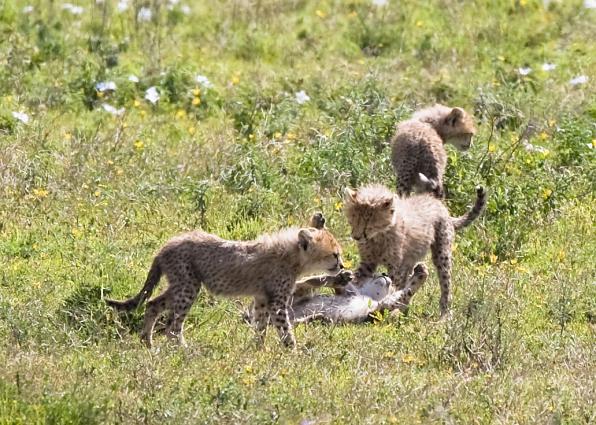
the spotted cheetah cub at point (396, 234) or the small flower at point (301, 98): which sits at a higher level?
the spotted cheetah cub at point (396, 234)

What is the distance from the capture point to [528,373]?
9.95 m

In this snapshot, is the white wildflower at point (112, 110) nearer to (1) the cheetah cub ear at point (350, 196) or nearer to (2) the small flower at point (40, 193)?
(2) the small flower at point (40, 193)

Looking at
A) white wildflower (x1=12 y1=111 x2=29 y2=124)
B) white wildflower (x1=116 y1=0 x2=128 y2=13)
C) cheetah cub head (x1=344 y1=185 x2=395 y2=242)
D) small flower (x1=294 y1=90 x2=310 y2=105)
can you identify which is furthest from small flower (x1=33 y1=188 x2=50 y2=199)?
white wildflower (x1=116 y1=0 x2=128 y2=13)

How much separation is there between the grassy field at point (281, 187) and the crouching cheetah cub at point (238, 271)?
0.23 meters

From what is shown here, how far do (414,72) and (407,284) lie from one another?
16.8 ft

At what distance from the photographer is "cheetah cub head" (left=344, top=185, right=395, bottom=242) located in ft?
38.8

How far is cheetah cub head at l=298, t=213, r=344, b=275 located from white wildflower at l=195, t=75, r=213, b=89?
458 cm

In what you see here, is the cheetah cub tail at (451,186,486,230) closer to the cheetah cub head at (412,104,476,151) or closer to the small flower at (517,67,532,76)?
the cheetah cub head at (412,104,476,151)

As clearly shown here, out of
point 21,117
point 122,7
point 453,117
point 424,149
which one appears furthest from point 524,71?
Answer: point 21,117

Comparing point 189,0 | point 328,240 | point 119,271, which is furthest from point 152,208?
point 189,0

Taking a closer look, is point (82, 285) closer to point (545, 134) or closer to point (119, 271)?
point (119, 271)

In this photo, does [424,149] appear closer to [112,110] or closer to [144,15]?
[112,110]

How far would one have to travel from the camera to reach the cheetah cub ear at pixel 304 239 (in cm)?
1081

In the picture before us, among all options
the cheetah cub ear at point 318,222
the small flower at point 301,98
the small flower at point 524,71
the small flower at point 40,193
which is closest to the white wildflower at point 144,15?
the small flower at point 301,98
